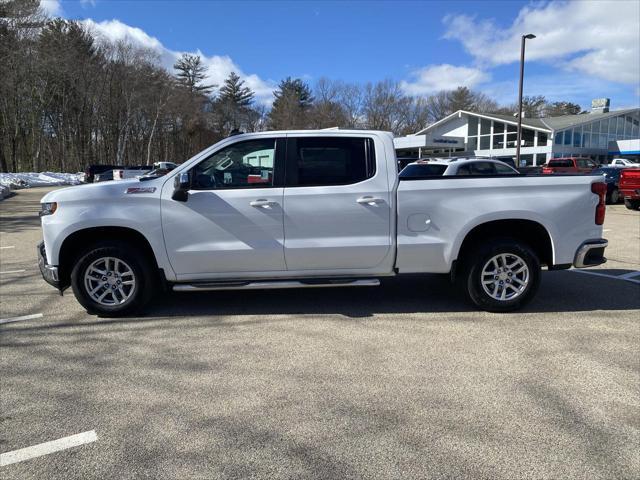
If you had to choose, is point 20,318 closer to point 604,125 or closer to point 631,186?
point 631,186

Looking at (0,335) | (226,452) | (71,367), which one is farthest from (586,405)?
(0,335)

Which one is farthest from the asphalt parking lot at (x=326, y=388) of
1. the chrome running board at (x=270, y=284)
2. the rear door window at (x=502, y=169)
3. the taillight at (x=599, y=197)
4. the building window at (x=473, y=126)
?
the building window at (x=473, y=126)

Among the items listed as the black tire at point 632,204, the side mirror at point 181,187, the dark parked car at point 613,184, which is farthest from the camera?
the dark parked car at point 613,184

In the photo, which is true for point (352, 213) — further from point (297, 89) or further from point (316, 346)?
point (297, 89)

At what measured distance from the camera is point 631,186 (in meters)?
16.7

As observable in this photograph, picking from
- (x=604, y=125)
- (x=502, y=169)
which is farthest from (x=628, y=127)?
(x=502, y=169)

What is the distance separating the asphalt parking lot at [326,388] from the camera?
2.72 meters

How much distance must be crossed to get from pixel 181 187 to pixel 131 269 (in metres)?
1.06

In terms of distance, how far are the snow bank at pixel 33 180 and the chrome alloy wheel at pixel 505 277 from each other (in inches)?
1379

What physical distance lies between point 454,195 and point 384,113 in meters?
78.0

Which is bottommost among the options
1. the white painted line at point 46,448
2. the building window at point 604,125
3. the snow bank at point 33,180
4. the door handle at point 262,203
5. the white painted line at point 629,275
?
the white painted line at point 46,448

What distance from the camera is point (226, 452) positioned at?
2799 millimetres

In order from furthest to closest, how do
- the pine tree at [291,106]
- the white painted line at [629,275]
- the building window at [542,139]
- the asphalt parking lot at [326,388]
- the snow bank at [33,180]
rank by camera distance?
the pine tree at [291,106]
the building window at [542,139]
the snow bank at [33,180]
the white painted line at [629,275]
the asphalt parking lot at [326,388]

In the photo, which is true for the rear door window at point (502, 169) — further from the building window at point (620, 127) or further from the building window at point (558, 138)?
the building window at point (620, 127)
